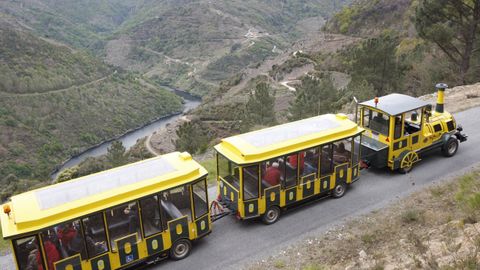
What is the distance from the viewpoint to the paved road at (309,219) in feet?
36.1

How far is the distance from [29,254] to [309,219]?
7514 mm

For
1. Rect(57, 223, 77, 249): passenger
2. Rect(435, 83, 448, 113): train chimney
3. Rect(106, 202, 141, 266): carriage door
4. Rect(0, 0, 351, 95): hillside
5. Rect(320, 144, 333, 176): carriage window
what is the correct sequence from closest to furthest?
Rect(57, 223, 77, 249): passenger, Rect(106, 202, 141, 266): carriage door, Rect(320, 144, 333, 176): carriage window, Rect(435, 83, 448, 113): train chimney, Rect(0, 0, 351, 95): hillside

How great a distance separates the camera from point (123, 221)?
32.9 ft

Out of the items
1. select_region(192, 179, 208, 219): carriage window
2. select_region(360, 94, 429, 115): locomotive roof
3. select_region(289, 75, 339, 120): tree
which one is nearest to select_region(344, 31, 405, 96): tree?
select_region(289, 75, 339, 120): tree

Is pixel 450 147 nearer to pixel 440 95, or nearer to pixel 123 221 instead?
pixel 440 95

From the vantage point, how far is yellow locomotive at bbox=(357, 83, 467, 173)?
13.9 meters

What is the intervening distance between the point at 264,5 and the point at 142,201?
16848 centimetres

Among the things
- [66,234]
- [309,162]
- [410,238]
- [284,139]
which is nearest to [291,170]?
[309,162]

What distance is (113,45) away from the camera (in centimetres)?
14850

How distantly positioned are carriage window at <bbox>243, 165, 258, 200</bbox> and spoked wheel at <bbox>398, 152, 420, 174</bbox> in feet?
19.3

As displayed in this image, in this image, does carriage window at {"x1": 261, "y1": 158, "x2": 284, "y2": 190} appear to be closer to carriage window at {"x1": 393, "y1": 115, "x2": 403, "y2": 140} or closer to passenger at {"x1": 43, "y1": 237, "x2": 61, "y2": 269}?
carriage window at {"x1": 393, "y1": 115, "x2": 403, "y2": 140}

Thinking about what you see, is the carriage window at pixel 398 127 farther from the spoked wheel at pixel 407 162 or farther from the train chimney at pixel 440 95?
the train chimney at pixel 440 95

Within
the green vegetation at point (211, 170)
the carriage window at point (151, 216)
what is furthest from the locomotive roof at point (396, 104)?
the carriage window at point (151, 216)

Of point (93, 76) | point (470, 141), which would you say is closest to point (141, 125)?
point (93, 76)
